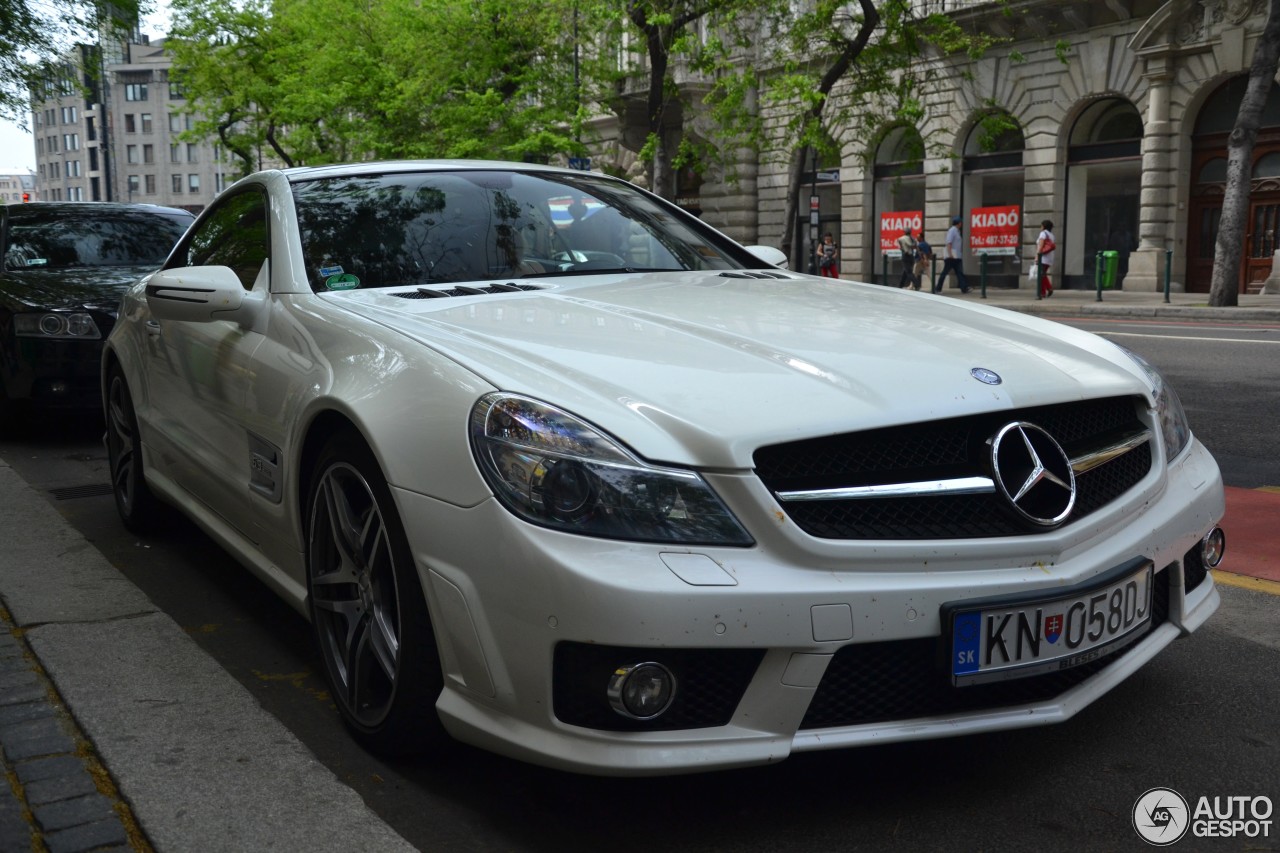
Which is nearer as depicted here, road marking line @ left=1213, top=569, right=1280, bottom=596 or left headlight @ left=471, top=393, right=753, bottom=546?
left headlight @ left=471, top=393, right=753, bottom=546

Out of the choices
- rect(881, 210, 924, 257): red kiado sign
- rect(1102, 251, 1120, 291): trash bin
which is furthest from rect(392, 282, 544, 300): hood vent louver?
rect(881, 210, 924, 257): red kiado sign

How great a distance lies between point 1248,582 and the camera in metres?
4.22

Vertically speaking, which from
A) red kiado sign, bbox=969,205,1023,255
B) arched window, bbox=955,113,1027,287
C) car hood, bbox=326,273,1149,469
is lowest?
car hood, bbox=326,273,1149,469

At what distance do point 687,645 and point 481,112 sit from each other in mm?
27248

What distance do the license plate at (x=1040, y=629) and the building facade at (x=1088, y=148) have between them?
21.4m

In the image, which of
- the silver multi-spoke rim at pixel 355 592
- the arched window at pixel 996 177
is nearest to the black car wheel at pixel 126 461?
the silver multi-spoke rim at pixel 355 592

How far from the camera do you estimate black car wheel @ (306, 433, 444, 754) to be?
2.63m

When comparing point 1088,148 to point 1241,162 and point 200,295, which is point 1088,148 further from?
point 200,295

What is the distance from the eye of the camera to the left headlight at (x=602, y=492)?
90.8 inches

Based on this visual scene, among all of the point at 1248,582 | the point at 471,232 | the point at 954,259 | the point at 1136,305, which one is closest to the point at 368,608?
the point at 471,232

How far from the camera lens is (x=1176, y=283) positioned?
2512 centimetres

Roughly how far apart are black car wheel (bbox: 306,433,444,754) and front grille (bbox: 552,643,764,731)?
0.40m

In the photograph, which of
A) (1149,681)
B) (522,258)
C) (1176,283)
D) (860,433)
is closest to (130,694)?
(522,258)

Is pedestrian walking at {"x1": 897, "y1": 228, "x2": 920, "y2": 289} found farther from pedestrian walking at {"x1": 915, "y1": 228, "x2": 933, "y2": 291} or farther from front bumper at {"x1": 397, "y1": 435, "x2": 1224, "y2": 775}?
front bumper at {"x1": 397, "y1": 435, "x2": 1224, "y2": 775}
